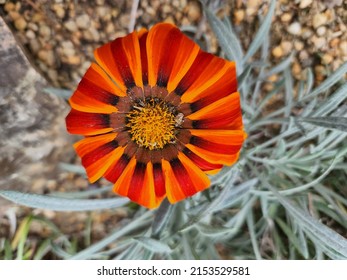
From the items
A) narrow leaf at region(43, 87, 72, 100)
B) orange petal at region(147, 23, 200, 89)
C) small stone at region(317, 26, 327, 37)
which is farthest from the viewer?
small stone at region(317, 26, 327, 37)

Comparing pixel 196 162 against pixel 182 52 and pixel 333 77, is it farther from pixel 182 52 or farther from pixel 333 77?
pixel 333 77

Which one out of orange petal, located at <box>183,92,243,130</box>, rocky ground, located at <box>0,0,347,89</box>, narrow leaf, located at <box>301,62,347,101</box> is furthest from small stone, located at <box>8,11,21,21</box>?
narrow leaf, located at <box>301,62,347,101</box>

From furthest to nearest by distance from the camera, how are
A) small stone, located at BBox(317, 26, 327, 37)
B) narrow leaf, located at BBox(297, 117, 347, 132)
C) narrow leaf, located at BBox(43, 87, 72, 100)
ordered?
small stone, located at BBox(317, 26, 327, 37), narrow leaf, located at BBox(43, 87, 72, 100), narrow leaf, located at BBox(297, 117, 347, 132)

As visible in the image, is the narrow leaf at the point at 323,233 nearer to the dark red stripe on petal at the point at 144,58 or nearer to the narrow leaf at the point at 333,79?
the narrow leaf at the point at 333,79

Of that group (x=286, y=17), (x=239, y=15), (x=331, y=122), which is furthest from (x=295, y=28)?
(x=331, y=122)

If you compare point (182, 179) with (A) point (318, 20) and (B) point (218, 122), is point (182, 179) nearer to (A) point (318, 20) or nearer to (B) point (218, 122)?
(B) point (218, 122)

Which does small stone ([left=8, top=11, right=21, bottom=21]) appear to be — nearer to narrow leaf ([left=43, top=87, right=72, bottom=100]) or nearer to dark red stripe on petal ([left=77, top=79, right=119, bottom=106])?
narrow leaf ([left=43, top=87, right=72, bottom=100])
